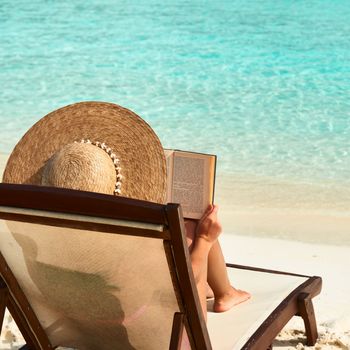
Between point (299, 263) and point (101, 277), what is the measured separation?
8.98 feet

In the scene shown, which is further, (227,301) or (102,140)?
(227,301)

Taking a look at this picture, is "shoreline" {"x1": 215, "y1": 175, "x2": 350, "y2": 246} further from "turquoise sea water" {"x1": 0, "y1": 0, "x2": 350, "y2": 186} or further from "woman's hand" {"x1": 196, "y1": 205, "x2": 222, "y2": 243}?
"woman's hand" {"x1": 196, "y1": 205, "x2": 222, "y2": 243}

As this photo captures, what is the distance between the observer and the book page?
124 inches

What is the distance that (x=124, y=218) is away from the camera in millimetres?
2410

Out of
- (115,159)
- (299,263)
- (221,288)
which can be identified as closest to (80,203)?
(115,159)

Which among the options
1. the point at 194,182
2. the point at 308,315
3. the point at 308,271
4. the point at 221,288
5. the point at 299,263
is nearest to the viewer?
the point at 194,182

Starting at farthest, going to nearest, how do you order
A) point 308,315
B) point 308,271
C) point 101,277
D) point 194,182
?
point 308,271 < point 308,315 < point 194,182 < point 101,277

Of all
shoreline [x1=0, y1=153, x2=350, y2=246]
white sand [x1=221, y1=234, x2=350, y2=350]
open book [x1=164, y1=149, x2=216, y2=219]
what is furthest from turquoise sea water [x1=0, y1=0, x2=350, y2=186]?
open book [x1=164, y1=149, x2=216, y2=219]

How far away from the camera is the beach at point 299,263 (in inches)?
155

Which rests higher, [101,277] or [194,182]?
[194,182]

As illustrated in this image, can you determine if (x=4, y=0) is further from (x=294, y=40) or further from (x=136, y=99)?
(x=136, y=99)

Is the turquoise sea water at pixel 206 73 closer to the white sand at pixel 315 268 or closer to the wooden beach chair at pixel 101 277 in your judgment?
the white sand at pixel 315 268

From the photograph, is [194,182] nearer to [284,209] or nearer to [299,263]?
[299,263]

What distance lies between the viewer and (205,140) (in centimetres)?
850
